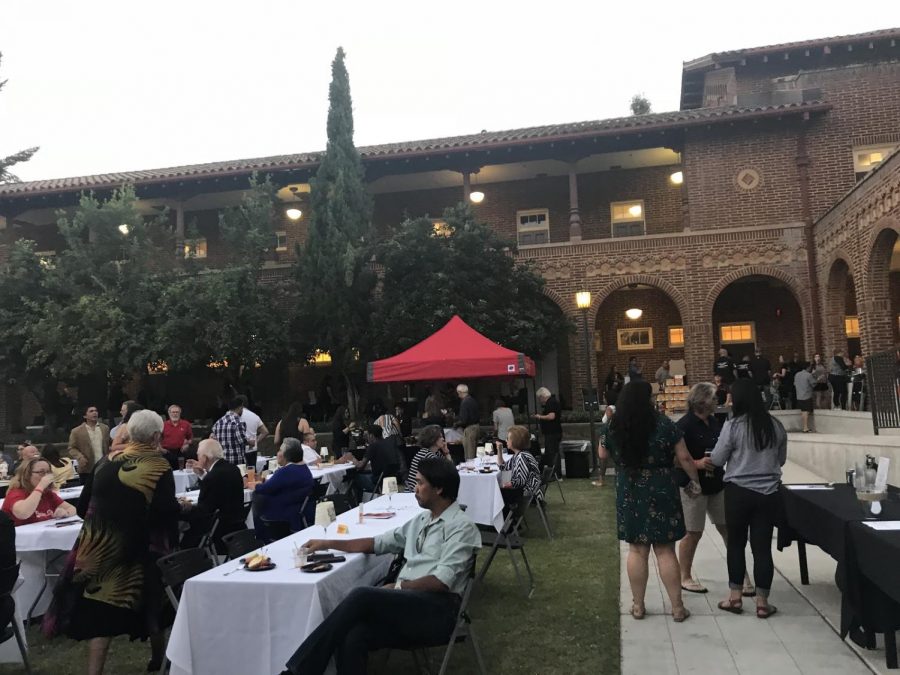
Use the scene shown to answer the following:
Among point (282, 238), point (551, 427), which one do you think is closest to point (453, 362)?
point (551, 427)

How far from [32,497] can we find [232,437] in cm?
403

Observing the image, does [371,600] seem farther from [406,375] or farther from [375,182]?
[375,182]

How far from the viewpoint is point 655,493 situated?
4934mm

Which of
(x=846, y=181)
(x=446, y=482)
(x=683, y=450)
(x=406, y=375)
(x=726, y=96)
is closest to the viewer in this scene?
(x=446, y=482)

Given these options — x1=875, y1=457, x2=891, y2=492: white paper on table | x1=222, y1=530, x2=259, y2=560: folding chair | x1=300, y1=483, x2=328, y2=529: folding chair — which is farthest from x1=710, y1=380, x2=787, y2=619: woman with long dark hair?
x1=300, y1=483, x2=328, y2=529: folding chair

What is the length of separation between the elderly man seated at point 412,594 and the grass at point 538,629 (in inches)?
22.1

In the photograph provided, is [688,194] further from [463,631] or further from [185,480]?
[463,631]

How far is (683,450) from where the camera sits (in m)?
5.00

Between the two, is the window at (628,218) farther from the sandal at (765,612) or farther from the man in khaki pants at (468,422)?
the sandal at (765,612)

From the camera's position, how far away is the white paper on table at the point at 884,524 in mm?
4043

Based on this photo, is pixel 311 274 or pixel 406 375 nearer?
pixel 406 375

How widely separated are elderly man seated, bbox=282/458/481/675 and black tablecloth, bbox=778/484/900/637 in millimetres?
2225

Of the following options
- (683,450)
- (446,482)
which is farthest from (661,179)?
(446,482)

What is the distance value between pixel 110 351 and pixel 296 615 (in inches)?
630
